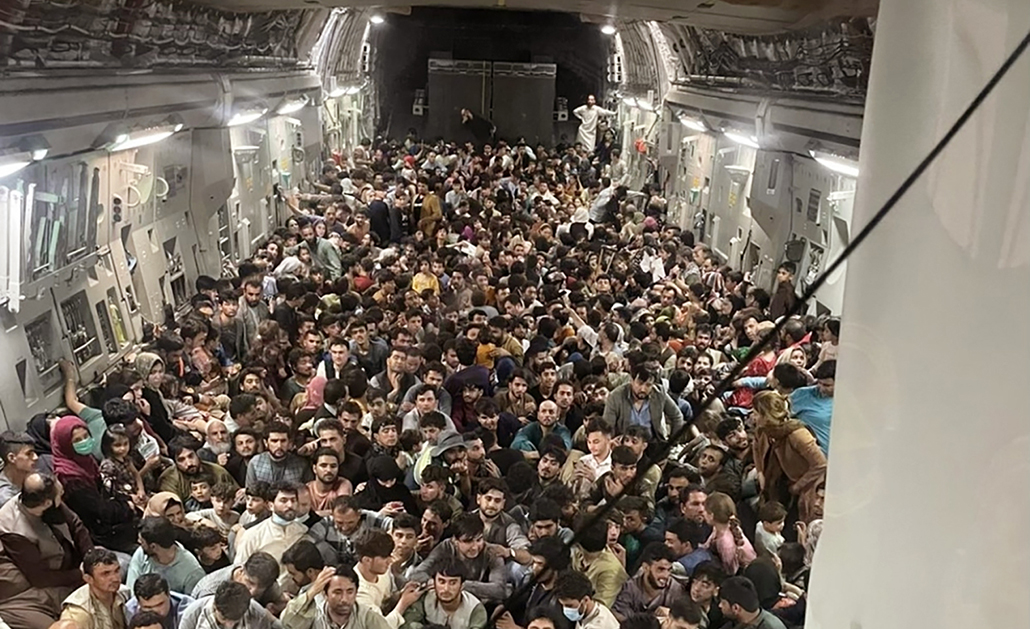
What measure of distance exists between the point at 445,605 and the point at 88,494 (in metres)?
1.40

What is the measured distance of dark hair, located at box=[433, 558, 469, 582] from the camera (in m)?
2.54

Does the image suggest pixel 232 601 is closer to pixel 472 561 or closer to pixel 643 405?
pixel 472 561

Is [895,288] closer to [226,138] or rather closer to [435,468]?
[435,468]

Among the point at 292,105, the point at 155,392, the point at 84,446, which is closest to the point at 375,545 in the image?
the point at 84,446

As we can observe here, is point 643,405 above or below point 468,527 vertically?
above

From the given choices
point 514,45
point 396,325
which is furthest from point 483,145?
point 396,325

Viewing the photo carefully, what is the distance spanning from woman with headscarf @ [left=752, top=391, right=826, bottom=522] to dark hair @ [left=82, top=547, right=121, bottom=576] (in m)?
1.84

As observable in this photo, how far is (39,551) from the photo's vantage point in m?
2.73

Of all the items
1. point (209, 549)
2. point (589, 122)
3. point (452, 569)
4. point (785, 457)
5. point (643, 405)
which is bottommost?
point (209, 549)

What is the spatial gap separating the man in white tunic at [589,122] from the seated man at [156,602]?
891 centimetres

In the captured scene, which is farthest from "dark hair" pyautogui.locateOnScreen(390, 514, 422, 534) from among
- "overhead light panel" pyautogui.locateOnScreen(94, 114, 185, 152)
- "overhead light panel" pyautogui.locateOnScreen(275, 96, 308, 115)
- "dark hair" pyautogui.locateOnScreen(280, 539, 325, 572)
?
"overhead light panel" pyautogui.locateOnScreen(275, 96, 308, 115)

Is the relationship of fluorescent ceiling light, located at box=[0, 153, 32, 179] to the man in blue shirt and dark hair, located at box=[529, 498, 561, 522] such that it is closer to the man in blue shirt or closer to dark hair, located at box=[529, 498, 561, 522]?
dark hair, located at box=[529, 498, 561, 522]

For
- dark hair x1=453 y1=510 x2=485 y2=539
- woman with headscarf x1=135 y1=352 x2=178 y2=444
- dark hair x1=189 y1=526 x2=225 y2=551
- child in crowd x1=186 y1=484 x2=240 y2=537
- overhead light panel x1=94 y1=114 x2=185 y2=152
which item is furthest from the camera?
overhead light panel x1=94 y1=114 x2=185 y2=152

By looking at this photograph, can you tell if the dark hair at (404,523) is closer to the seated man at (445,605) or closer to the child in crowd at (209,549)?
the seated man at (445,605)
